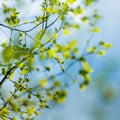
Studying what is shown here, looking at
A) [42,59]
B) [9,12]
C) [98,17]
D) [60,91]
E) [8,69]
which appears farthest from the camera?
[8,69]

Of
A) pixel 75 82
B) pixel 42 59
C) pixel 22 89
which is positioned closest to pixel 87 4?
pixel 42 59

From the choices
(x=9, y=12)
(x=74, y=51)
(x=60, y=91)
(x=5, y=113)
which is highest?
(x=9, y=12)

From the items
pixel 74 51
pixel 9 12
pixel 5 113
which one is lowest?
pixel 74 51

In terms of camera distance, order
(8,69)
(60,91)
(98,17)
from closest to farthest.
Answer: (60,91)
(98,17)
(8,69)

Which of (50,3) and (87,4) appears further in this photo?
(50,3)

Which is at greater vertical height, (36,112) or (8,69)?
(8,69)

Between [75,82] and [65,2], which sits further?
[65,2]

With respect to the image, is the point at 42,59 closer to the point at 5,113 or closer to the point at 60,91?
the point at 60,91

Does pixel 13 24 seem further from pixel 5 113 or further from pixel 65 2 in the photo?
pixel 5 113

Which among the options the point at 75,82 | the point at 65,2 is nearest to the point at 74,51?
the point at 75,82
